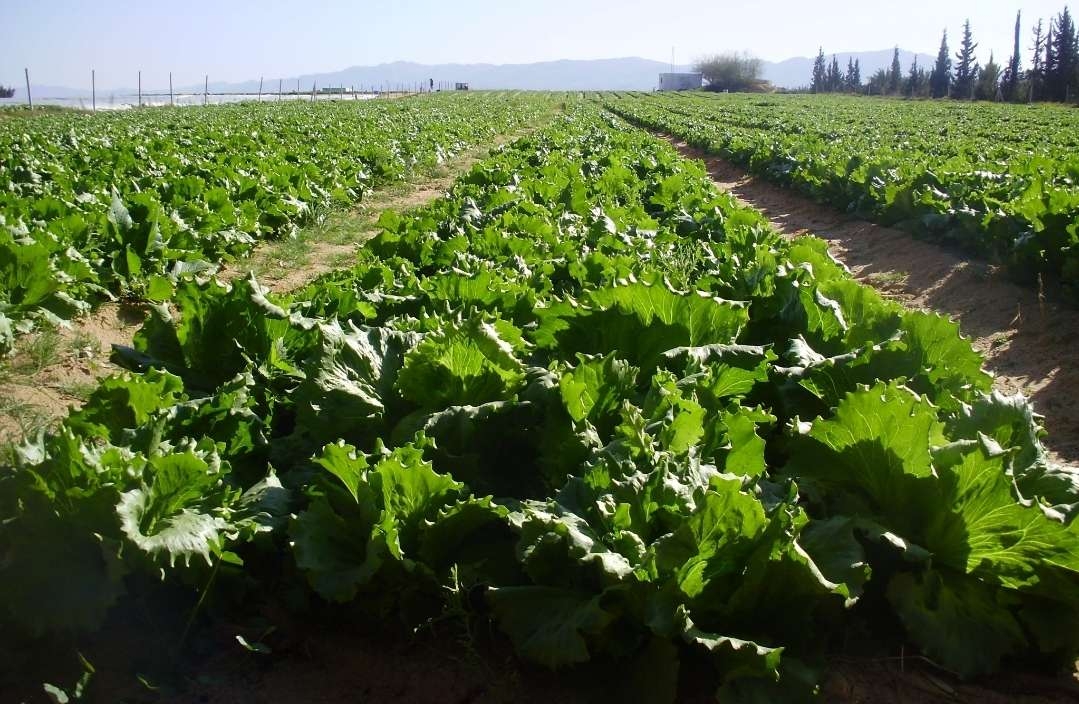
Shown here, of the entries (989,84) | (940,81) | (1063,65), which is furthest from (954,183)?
(940,81)

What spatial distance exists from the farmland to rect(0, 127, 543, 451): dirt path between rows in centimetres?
99

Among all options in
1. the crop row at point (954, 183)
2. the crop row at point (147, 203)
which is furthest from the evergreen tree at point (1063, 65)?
the crop row at point (147, 203)

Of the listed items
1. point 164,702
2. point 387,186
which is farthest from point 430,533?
point 387,186

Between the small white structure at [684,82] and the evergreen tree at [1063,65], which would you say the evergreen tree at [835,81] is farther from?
the evergreen tree at [1063,65]

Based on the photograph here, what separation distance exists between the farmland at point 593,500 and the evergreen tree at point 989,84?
264 feet

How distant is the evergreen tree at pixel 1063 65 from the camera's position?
208 feet

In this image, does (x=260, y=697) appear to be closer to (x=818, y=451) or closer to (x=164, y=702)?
(x=164, y=702)

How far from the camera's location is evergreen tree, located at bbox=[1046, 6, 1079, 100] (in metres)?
63.5

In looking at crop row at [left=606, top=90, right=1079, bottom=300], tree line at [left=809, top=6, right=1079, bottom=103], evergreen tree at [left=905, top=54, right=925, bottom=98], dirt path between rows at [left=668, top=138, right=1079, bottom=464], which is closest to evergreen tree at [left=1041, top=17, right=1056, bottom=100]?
tree line at [left=809, top=6, right=1079, bottom=103]

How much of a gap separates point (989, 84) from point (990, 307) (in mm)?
81045

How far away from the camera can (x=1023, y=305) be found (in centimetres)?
754

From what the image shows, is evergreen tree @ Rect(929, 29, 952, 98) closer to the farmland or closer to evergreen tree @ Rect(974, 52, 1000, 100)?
evergreen tree @ Rect(974, 52, 1000, 100)

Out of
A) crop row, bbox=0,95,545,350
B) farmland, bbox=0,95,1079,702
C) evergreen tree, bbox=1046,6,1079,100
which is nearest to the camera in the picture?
farmland, bbox=0,95,1079,702

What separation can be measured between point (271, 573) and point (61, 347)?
3473 millimetres
